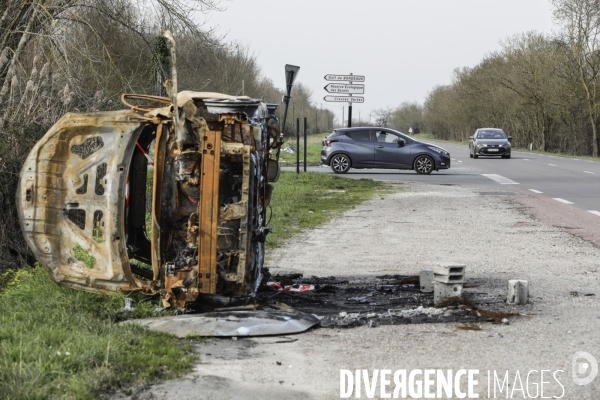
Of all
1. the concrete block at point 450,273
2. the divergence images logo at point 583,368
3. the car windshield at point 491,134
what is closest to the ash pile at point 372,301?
the concrete block at point 450,273

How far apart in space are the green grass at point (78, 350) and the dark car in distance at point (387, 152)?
76.3 ft

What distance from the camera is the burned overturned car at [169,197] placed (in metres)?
6.59

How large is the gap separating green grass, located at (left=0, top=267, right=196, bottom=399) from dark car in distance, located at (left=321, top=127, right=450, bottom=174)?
23261 millimetres

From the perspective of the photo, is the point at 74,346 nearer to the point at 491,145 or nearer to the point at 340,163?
the point at 340,163

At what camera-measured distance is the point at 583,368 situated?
5.13 m

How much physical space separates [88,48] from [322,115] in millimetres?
101873

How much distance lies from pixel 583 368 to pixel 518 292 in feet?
6.72

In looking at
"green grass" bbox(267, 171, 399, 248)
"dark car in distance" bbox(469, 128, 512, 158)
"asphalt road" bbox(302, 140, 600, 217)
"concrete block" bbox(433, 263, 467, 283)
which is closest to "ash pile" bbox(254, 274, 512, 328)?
"concrete block" bbox(433, 263, 467, 283)

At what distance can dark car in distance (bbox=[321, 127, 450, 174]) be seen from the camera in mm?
29750

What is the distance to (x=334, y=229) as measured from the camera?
1371cm

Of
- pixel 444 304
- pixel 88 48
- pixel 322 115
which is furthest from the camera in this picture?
pixel 322 115

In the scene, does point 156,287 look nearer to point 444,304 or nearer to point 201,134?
point 201,134

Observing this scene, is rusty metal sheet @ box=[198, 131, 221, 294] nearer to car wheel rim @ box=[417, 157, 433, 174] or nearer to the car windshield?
car wheel rim @ box=[417, 157, 433, 174]

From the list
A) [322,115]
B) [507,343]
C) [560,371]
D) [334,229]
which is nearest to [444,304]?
[507,343]
